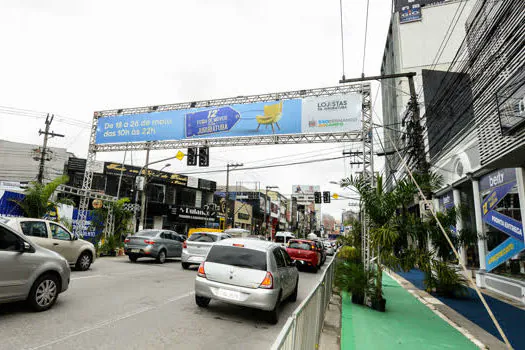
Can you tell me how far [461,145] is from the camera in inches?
531

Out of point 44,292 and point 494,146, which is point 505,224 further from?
point 44,292

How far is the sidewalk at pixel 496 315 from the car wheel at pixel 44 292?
8.34 meters

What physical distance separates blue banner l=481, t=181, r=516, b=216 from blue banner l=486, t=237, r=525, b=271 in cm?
136

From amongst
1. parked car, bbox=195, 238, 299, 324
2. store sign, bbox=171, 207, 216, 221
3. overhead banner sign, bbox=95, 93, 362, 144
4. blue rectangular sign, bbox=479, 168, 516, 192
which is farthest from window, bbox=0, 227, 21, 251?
store sign, bbox=171, 207, 216, 221

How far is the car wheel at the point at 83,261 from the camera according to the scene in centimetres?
1125

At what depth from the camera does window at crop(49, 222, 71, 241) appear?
10.4 meters

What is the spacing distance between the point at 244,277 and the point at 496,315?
645cm

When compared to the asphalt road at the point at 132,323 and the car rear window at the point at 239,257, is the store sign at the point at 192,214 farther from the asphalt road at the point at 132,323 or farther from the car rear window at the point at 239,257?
the car rear window at the point at 239,257

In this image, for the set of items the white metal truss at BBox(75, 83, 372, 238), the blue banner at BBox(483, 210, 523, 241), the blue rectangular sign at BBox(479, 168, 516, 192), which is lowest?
the blue banner at BBox(483, 210, 523, 241)

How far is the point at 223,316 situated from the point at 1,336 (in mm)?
3476

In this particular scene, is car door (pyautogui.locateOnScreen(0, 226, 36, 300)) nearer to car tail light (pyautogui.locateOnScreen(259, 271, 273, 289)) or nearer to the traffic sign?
car tail light (pyautogui.locateOnScreen(259, 271, 273, 289))

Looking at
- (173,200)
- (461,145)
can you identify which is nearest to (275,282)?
(461,145)

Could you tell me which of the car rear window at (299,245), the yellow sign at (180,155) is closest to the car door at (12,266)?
the car rear window at (299,245)

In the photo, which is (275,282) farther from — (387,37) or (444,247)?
(387,37)
